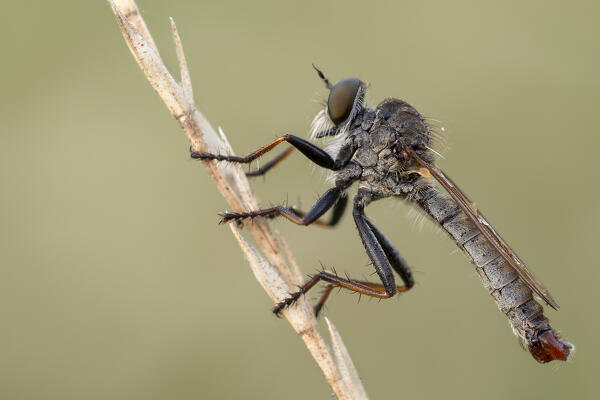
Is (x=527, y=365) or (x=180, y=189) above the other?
(x=180, y=189)

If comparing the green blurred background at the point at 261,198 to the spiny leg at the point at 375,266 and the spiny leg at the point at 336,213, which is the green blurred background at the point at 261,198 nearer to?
the spiny leg at the point at 336,213

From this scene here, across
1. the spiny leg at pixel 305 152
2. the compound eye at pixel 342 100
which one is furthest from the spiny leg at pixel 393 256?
the compound eye at pixel 342 100

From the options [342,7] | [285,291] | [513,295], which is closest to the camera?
[285,291]

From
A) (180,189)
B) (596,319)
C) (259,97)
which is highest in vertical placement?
(259,97)

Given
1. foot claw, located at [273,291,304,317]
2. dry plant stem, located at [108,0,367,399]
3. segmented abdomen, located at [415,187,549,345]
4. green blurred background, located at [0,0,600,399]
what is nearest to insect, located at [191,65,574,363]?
segmented abdomen, located at [415,187,549,345]

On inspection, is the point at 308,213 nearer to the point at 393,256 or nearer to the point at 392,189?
the point at 392,189

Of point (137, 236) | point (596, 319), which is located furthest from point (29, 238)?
point (596, 319)

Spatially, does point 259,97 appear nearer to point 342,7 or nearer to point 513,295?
point 342,7
